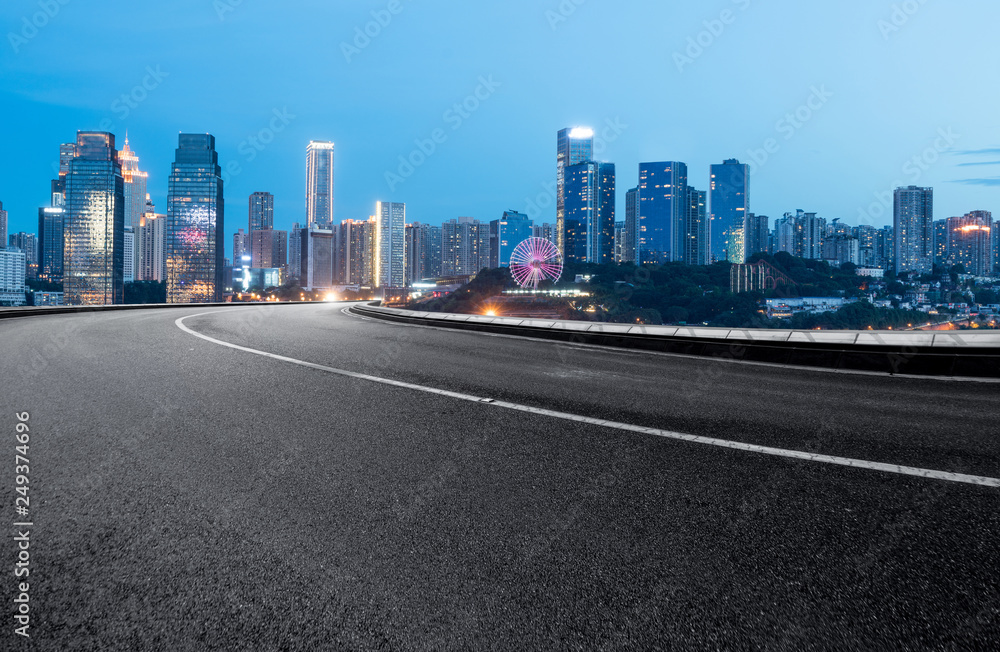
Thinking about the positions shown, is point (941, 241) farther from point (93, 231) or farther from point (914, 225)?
point (93, 231)

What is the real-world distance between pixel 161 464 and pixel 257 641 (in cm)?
210

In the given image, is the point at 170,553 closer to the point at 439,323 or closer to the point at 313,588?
the point at 313,588

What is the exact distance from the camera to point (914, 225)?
182m

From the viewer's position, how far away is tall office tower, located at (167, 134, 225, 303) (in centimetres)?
17088

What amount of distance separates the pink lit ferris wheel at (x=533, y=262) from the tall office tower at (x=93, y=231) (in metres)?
113

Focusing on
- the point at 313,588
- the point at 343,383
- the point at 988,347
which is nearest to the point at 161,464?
the point at 313,588

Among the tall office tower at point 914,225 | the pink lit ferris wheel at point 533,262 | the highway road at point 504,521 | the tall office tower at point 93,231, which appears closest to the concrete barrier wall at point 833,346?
the highway road at point 504,521

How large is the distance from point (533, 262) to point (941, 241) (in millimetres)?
170050

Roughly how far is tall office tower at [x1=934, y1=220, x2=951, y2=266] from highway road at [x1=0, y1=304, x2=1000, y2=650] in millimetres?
199589

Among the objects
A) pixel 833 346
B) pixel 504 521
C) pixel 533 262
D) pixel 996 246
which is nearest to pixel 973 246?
pixel 996 246

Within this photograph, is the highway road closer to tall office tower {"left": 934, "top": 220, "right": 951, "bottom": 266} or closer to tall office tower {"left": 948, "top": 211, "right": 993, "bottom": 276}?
tall office tower {"left": 948, "top": 211, "right": 993, "bottom": 276}

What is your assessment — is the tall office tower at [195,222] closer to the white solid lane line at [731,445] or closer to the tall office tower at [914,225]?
the white solid lane line at [731,445]

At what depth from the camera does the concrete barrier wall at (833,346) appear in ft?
23.1

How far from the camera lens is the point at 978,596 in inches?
75.4
